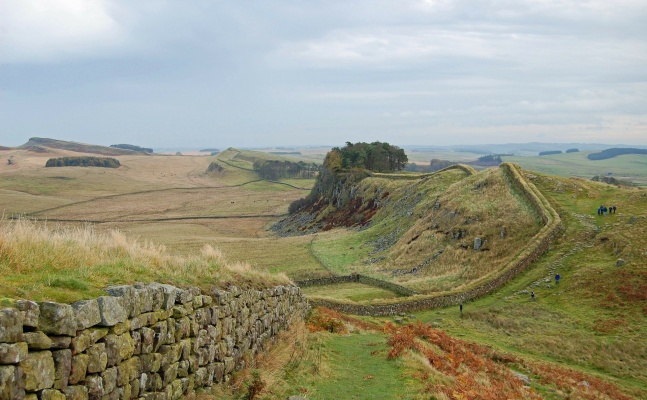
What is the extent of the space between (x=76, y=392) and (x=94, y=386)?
438mm

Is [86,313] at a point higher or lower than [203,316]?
higher

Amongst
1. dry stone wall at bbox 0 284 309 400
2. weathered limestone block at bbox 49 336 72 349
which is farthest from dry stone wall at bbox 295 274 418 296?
weathered limestone block at bbox 49 336 72 349

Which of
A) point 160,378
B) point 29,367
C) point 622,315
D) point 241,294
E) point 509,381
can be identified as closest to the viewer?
point 29,367

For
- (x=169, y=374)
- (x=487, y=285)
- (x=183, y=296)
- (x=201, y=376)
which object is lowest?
(x=487, y=285)

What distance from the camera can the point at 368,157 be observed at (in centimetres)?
12062

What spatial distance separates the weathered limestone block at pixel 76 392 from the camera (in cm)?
813

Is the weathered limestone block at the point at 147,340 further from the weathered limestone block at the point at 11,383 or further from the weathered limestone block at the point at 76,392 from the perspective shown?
the weathered limestone block at the point at 11,383

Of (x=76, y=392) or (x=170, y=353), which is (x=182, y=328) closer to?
(x=170, y=353)

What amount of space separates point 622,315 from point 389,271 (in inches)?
916

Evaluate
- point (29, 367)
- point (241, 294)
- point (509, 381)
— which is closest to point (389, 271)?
point (509, 381)

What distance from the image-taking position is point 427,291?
42188 mm

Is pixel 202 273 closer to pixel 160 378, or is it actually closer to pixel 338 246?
pixel 160 378

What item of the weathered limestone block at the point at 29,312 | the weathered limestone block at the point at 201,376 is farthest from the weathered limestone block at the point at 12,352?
the weathered limestone block at the point at 201,376

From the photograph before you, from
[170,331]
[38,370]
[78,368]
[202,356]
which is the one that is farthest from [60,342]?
[202,356]
